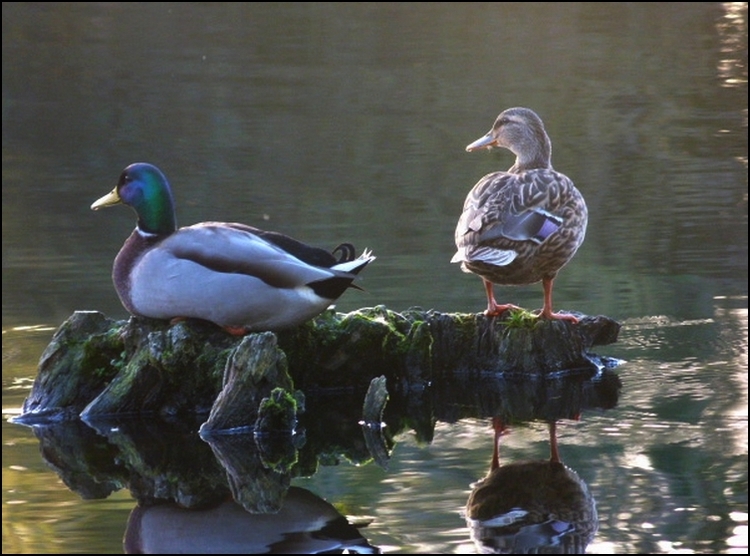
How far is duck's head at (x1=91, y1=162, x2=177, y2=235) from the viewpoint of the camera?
707 centimetres

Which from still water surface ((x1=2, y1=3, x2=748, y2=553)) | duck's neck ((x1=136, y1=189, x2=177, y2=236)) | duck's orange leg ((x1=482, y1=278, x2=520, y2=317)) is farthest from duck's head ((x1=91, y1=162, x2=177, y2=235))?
duck's orange leg ((x1=482, y1=278, x2=520, y2=317))

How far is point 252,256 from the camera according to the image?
269 inches

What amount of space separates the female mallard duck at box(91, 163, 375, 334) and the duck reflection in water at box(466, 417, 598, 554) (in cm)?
125

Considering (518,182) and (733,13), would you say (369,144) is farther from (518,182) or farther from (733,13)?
(733,13)

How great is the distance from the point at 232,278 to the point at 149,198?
621 millimetres

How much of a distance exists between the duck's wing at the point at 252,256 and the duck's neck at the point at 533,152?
1.47 m

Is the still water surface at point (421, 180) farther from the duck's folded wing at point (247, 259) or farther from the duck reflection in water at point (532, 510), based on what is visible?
the duck's folded wing at point (247, 259)

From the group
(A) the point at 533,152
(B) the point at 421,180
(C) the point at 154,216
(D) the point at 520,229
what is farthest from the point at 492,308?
(B) the point at 421,180

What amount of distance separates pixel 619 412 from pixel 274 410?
1471mm

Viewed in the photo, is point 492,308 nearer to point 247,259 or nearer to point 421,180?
point 247,259

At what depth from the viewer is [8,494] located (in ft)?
19.3

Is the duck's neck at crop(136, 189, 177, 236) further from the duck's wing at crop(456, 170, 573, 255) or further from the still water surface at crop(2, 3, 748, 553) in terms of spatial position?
the duck's wing at crop(456, 170, 573, 255)

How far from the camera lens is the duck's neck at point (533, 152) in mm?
7934

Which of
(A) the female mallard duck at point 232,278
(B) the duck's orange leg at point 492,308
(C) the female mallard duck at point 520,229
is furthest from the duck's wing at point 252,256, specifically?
(B) the duck's orange leg at point 492,308
